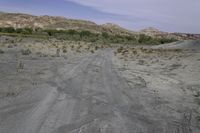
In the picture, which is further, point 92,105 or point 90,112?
point 92,105

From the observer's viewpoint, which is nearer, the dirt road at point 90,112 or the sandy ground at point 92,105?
the dirt road at point 90,112

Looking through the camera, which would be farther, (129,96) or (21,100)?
(129,96)

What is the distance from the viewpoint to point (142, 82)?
59.5 ft

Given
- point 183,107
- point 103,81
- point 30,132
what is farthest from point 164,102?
point 30,132

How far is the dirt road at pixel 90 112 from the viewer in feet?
27.4

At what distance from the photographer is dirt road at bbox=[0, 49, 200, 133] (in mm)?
8338

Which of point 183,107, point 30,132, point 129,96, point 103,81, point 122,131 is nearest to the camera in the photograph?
point 30,132

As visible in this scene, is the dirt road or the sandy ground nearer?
the dirt road

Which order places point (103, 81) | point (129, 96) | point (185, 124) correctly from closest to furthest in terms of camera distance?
1. point (185, 124)
2. point (129, 96)
3. point (103, 81)

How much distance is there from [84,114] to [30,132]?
249 cm

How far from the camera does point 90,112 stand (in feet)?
33.1

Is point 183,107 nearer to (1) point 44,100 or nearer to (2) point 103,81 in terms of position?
(1) point 44,100

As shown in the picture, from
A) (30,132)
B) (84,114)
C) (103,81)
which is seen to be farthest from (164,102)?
(30,132)

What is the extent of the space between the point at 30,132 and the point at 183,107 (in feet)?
20.6
